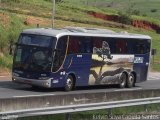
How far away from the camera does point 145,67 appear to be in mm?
34938

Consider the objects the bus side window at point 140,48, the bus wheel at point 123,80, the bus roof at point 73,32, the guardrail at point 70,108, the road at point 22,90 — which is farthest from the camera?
the bus side window at point 140,48

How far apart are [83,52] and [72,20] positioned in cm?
3359

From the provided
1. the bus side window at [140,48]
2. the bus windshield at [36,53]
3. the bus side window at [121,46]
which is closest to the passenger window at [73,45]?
the bus windshield at [36,53]

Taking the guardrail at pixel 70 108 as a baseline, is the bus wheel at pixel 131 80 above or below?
below

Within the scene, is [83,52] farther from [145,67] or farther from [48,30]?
[145,67]

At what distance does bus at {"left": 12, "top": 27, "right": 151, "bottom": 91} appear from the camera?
27.3 m

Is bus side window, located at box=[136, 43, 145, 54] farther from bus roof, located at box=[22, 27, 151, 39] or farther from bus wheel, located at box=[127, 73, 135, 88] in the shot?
bus wheel, located at box=[127, 73, 135, 88]

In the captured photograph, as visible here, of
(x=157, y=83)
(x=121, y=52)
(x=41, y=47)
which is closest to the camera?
(x=41, y=47)

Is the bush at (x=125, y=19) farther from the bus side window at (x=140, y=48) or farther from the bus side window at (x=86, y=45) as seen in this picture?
the bus side window at (x=86, y=45)

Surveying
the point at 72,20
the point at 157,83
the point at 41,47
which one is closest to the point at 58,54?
the point at 41,47

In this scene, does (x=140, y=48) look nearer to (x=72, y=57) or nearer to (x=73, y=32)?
(x=73, y=32)

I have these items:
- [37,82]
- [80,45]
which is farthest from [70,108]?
[80,45]

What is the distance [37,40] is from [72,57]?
1.94 m

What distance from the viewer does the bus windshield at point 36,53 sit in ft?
89.4
